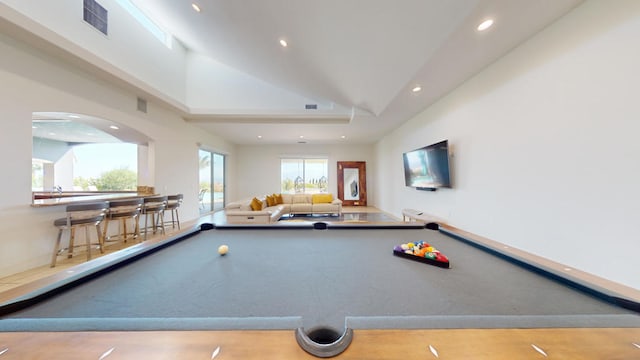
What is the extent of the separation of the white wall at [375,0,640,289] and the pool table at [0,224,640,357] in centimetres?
129

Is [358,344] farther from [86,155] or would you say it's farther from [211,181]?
[86,155]

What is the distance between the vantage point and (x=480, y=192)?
9.95ft

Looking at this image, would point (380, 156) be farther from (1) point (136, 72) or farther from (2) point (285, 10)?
(1) point (136, 72)

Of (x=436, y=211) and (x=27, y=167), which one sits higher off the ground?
(x=27, y=167)

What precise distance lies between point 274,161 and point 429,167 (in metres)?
6.48

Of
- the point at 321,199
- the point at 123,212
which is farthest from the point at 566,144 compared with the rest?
the point at 123,212

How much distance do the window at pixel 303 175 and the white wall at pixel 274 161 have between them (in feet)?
0.73

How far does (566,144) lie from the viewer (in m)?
2.04

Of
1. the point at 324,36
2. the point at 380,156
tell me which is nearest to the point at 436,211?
the point at 324,36

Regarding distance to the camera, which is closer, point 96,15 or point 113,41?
point 96,15

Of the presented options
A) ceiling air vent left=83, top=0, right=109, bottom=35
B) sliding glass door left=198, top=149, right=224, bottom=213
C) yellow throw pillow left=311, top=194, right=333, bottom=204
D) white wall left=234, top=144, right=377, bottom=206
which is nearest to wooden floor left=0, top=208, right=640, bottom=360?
ceiling air vent left=83, top=0, right=109, bottom=35

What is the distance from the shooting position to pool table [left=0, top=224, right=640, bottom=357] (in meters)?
0.66

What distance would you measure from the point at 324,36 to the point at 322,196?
4.87 metres

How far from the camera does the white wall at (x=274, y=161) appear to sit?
9.17m
